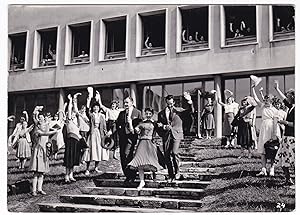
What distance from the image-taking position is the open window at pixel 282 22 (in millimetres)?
4617

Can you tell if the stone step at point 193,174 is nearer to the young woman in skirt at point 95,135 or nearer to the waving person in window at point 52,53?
the young woman in skirt at point 95,135

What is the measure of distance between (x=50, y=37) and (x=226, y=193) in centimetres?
247

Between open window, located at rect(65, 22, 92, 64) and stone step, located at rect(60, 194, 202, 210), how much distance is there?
1430 mm

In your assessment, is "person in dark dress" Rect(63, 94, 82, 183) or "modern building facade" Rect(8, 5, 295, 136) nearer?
"modern building facade" Rect(8, 5, 295, 136)

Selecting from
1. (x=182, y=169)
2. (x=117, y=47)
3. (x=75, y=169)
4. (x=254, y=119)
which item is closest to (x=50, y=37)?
(x=117, y=47)

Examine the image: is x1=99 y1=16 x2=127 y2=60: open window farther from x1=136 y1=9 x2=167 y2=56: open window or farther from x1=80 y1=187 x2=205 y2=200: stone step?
x1=80 y1=187 x2=205 y2=200: stone step

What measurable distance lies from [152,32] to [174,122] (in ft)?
3.16

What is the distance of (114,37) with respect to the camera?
504cm

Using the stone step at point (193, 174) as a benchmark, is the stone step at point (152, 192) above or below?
below

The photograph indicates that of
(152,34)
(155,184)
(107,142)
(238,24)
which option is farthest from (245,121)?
(107,142)

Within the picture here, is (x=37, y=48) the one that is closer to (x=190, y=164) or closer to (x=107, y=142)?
(x=107, y=142)

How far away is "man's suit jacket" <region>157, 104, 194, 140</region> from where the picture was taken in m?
4.80

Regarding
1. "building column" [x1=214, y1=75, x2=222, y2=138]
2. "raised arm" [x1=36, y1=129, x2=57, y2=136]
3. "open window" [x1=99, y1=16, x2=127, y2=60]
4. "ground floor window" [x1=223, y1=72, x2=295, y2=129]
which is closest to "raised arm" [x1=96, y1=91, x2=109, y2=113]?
"open window" [x1=99, y1=16, x2=127, y2=60]

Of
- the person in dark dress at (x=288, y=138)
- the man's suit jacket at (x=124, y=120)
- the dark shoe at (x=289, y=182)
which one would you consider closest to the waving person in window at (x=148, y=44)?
the man's suit jacket at (x=124, y=120)
